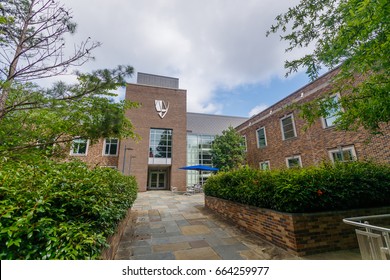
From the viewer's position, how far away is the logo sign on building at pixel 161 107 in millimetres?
17891

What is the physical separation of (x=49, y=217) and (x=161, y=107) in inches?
669

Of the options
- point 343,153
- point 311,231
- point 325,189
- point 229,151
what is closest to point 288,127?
point 343,153

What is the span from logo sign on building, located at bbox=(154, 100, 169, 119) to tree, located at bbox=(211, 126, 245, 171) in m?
6.39

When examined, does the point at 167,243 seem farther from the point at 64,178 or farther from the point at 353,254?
the point at 353,254

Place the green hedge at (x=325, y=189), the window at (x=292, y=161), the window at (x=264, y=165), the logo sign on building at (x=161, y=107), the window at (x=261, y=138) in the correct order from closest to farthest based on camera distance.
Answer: the green hedge at (x=325, y=189), the window at (x=292, y=161), the window at (x=264, y=165), the window at (x=261, y=138), the logo sign on building at (x=161, y=107)

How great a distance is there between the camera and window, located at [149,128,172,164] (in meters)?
17.0

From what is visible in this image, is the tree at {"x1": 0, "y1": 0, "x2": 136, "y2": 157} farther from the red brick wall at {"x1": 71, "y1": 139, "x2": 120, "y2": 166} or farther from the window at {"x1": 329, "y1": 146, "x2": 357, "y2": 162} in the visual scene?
the red brick wall at {"x1": 71, "y1": 139, "x2": 120, "y2": 166}

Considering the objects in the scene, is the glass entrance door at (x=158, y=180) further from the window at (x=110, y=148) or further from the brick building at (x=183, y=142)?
the window at (x=110, y=148)

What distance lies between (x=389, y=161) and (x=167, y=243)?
914 cm

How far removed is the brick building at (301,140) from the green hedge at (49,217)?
257 inches

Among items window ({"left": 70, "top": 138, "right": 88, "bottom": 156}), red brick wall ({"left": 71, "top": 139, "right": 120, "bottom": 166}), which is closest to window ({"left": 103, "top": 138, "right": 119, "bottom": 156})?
red brick wall ({"left": 71, "top": 139, "right": 120, "bottom": 166})

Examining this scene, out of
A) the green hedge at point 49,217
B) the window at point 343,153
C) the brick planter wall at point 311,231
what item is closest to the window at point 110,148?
the green hedge at point 49,217
